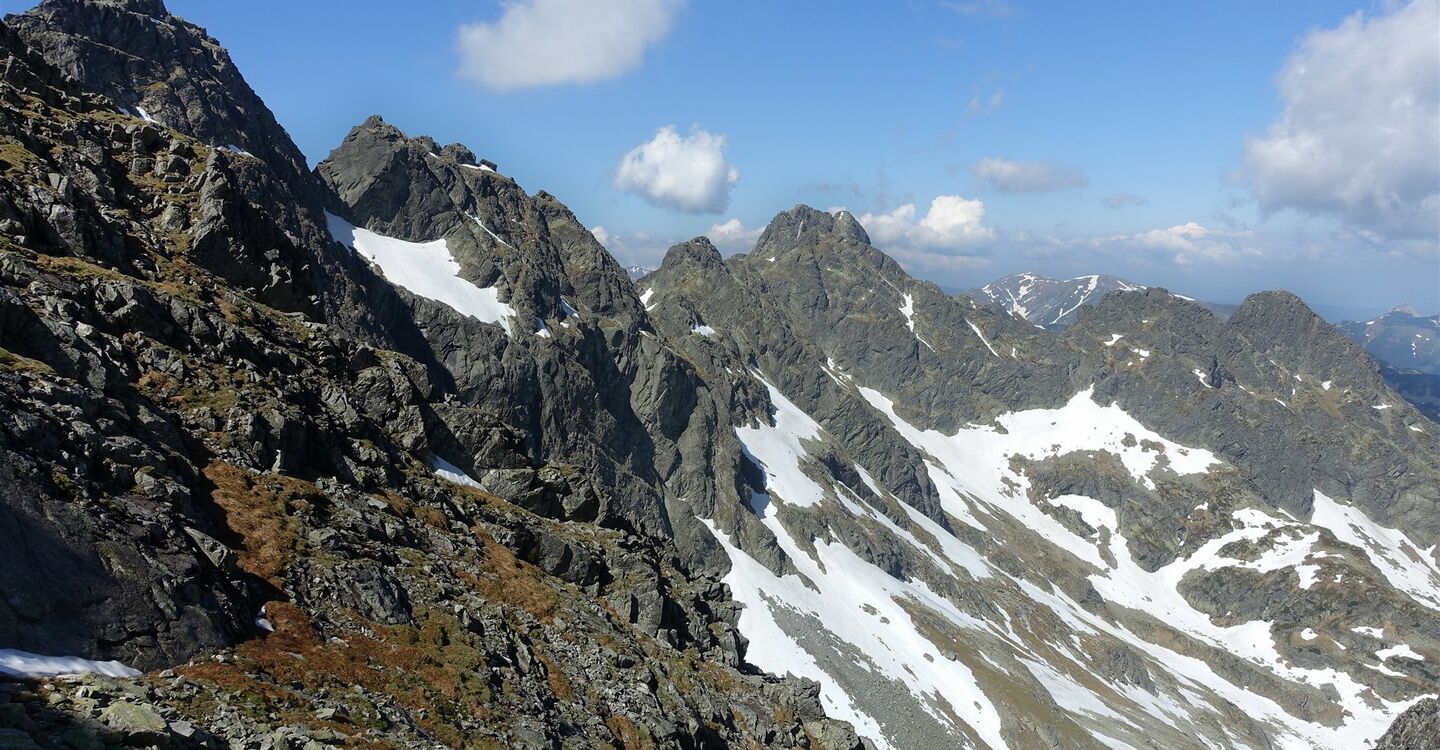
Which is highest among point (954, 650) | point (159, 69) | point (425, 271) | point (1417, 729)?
point (159, 69)

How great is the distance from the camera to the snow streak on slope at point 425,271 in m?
125

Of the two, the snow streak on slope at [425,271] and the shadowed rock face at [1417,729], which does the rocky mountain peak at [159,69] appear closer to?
the snow streak on slope at [425,271]

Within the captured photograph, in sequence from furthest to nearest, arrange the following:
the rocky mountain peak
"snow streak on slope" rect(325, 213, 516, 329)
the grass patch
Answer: "snow streak on slope" rect(325, 213, 516, 329) < the rocky mountain peak < the grass patch

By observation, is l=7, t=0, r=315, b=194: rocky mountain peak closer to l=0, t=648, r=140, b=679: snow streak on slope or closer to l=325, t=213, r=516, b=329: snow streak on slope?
l=325, t=213, r=516, b=329: snow streak on slope

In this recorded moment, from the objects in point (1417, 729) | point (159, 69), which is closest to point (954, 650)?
point (1417, 729)

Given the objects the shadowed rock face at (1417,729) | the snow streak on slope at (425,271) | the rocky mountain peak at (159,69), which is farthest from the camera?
the snow streak on slope at (425,271)

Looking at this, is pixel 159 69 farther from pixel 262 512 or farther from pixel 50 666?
pixel 50 666

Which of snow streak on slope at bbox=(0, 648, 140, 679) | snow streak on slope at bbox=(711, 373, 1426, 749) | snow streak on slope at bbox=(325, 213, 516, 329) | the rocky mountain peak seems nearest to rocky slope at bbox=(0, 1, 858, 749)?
snow streak on slope at bbox=(0, 648, 140, 679)

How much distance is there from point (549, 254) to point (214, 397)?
136 m

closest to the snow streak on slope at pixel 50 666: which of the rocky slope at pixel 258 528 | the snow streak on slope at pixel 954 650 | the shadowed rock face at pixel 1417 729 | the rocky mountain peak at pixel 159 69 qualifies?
the rocky slope at pixel 258 528

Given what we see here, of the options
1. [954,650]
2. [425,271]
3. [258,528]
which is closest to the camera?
[258,528]

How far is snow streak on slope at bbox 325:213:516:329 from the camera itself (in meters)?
125

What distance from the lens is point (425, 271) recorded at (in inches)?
5138

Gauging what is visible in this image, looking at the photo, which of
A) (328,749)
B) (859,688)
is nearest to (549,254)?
(859,688)
